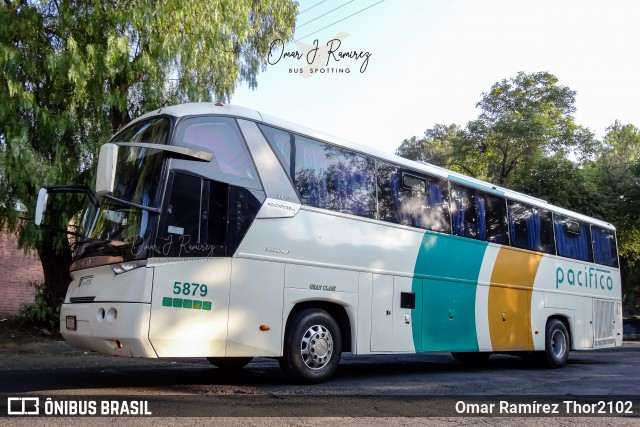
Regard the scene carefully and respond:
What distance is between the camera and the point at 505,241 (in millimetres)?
11547

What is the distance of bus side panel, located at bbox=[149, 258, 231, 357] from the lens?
6402 millimetres

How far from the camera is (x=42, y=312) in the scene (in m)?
13.2

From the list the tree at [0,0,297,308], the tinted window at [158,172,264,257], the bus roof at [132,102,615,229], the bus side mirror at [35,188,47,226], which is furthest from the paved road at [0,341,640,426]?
the bus roof at [132,102,615,229]

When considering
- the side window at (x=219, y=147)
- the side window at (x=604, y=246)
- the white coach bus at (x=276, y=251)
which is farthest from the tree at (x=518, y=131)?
the side window at (x=219, y=147)

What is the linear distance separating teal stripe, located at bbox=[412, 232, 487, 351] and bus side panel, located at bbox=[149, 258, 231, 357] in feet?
11.9

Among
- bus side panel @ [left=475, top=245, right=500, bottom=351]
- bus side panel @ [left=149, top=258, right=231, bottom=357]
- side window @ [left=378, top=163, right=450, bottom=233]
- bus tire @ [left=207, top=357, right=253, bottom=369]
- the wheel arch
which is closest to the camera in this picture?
bus side panel @ [left=149, top=258, right=231, bottom=357]

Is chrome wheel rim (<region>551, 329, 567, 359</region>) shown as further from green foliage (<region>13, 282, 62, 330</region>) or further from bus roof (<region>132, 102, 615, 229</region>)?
green foliage (<region>13, 282, 62, 330</region>)

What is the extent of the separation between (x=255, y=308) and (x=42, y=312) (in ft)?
26.8

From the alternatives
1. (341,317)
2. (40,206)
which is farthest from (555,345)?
(40,206)

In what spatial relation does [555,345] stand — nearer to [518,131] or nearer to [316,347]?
[316,347]

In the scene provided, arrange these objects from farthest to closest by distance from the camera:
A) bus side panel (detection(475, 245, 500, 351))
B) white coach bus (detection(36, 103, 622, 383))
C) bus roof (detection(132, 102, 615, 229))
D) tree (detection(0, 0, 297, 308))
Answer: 1. tree (detection(0, 0, 297, 308))
2. bus side panel (detection(475, 245, 500, 351))
3. bus roof (detection(132, 102, 615, 229))
4. white coach bus (detection(36, 103, 622, 383))

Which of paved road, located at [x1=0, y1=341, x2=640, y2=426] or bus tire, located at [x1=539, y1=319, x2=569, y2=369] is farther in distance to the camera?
bus tire, located at [x1=539, y1=319, x2=569, y2=369]

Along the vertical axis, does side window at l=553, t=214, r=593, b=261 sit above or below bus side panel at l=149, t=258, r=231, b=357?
above

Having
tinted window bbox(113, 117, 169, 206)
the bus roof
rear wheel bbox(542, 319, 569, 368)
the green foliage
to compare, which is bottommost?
rear wheel bbox(542, 319, 569, 368)
